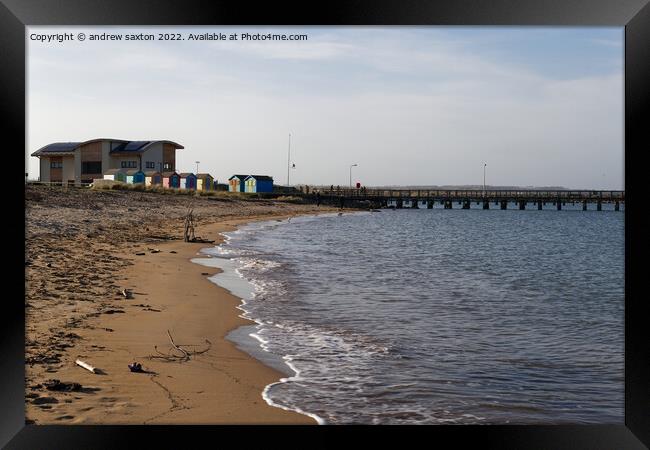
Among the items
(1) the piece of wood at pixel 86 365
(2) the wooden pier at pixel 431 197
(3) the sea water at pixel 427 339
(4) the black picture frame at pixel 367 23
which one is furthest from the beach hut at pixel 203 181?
(4) the black picture frame at pixel 367 23

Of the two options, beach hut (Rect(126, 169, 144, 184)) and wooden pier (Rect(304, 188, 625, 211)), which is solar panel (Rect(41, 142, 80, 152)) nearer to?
beach hut (Rect(126, 169, 144, 184))

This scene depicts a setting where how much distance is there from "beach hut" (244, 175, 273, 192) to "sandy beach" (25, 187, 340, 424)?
50.5 meters

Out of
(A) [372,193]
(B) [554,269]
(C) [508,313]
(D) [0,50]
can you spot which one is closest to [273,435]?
(D) [0,50]

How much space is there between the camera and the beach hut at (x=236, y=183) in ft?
223

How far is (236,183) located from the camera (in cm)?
6831

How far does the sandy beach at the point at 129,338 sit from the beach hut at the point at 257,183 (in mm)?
50510

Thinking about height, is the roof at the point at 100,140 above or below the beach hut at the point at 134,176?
above

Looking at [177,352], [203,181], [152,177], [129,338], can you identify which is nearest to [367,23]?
[177,352]

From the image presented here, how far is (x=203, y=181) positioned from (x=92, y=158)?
1390 cm

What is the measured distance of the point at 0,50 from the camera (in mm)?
4234

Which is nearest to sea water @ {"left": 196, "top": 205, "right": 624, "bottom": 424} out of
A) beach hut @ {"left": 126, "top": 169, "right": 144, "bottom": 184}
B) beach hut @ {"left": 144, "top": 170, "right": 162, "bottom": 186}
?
beach hut @ {"left": 126, "top": 169, "right": 144, "bottom": 184}

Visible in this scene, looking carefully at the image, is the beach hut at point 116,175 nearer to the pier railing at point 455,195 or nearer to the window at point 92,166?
the window at point 92,166

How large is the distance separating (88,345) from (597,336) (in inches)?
347

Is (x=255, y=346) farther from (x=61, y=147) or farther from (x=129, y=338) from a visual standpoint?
(x=61, y=147)
